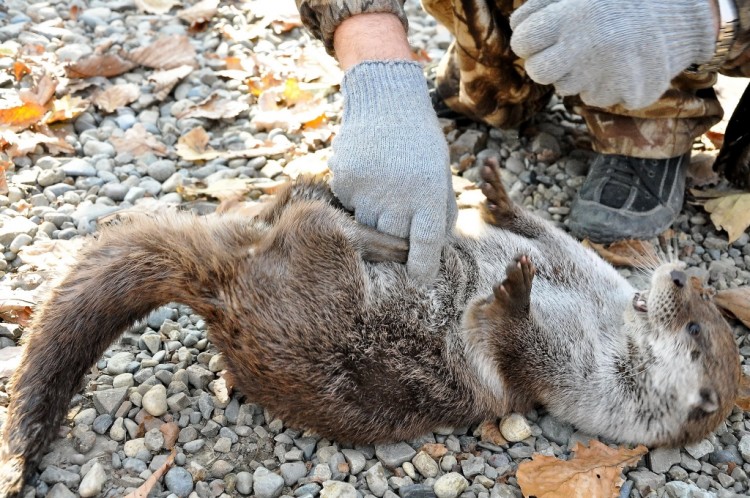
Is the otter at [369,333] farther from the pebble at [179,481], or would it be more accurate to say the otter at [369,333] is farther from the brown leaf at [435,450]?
the pebble at [179,481]

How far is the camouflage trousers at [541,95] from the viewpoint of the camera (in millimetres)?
3459

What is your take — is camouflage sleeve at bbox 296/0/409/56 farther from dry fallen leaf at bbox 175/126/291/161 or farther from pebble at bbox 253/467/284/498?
pebble at bbox 253/467/284/498

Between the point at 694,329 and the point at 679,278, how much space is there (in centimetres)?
20

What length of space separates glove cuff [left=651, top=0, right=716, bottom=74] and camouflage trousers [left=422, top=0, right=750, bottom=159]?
22.6 inches

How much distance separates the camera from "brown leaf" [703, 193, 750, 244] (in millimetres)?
3498

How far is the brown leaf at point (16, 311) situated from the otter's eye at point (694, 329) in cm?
247

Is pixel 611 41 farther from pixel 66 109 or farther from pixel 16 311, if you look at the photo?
Result: pixel 66 109

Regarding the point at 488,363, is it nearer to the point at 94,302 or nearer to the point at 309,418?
the point at 309,418

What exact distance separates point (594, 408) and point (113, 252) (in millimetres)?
1783

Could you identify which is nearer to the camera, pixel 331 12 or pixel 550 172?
pixel 331 12

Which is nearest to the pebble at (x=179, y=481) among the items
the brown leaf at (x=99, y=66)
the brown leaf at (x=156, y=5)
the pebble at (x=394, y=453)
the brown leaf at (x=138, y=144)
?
the pebble at (x=394, y=453)

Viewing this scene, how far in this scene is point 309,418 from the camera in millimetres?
2432

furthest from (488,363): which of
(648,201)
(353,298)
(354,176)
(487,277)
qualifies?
(648,201)

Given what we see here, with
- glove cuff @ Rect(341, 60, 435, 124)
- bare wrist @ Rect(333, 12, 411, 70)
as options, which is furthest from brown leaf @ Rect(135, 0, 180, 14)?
glove cuff @ Rect(341, 60, 435, 124)
